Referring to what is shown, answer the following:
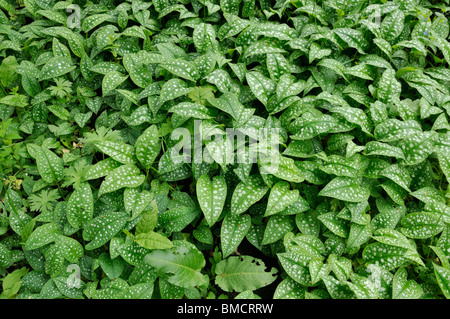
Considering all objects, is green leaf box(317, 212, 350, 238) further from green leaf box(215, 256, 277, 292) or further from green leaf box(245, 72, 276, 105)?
green leaf box(245, 72, 276, 105)

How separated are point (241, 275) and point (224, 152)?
1023mm

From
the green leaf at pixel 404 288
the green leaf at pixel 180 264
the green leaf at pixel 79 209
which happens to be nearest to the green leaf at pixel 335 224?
the green leaf at pixel 404 288

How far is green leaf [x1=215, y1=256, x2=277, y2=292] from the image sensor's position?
8.86 feet

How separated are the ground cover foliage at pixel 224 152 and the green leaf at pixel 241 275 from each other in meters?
0.01

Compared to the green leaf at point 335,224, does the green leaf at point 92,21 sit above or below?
above

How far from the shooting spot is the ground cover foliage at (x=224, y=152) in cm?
270

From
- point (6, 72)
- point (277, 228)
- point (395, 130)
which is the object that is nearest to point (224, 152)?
point (277, 228)

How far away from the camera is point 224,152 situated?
284cm

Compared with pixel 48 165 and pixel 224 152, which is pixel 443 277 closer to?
pixel 224 152

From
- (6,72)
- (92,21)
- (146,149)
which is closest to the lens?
(146,149)

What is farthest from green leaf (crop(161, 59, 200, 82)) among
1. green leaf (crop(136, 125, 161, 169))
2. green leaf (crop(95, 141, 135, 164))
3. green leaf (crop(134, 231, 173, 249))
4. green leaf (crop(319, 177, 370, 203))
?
green leaf (crop(319, 177, 370, 203))

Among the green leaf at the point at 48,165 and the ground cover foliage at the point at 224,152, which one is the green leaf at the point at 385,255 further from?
the green leaf at the point at 48,165

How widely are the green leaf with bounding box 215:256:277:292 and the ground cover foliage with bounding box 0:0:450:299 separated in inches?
0.4

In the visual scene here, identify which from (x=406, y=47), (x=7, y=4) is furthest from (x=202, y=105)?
(x=7, y=4)
